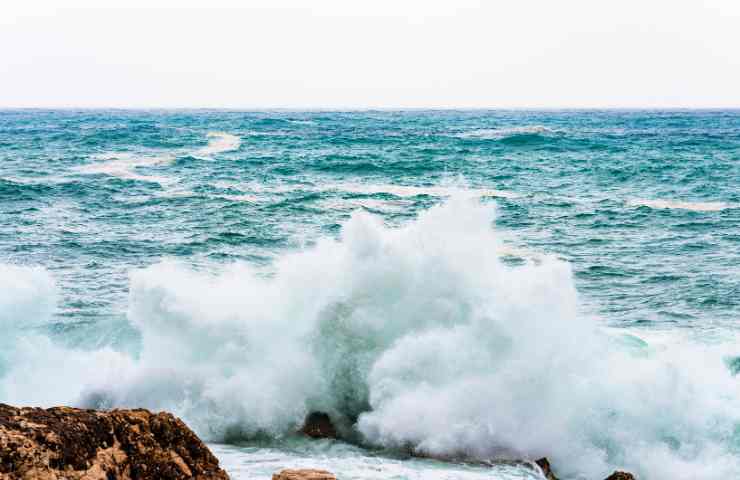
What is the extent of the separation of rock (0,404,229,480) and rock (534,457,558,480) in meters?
3.23

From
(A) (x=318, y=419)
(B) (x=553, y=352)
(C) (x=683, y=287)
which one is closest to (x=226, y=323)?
(A) (x=318, y=419)

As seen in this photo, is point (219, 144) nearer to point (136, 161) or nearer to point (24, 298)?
point (136, 161)

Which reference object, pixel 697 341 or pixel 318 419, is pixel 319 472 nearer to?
pixel 318 419

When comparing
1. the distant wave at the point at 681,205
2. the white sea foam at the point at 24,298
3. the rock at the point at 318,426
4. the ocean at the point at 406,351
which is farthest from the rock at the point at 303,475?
the distant wave at the point at 681,205

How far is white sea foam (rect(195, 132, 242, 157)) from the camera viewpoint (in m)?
35.1

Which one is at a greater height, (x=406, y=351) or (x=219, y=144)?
(x=219, y=144)

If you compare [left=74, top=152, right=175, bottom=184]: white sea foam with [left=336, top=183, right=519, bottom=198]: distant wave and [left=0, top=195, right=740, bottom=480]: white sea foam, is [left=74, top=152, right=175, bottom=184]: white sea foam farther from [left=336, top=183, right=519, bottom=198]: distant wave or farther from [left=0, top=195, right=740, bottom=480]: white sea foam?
[left=0, top=195, right=740, bottom=480]: white sea foam

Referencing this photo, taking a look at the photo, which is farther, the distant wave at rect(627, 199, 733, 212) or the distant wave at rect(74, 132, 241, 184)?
the distant wave at rect(74, 132, 241, 184)

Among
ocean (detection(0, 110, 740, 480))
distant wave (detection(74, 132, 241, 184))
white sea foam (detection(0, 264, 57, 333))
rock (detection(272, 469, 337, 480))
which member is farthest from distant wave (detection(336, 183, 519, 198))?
rock (detection(272, 469, 337, 480))

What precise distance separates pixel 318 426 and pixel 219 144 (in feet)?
114

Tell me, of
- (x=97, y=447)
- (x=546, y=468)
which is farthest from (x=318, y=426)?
(x=97, y=447)

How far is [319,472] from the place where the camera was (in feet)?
14.5

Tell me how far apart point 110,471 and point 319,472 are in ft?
4.22

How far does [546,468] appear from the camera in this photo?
638 centimetres
